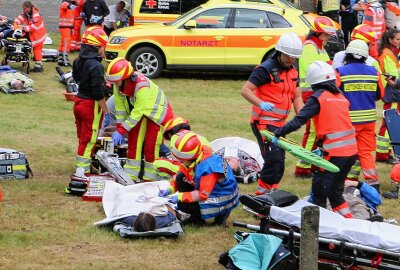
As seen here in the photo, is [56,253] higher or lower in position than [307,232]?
lower

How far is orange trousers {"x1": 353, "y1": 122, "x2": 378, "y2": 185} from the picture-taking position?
10.4m

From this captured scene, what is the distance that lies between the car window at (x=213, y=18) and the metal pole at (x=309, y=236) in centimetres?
1307

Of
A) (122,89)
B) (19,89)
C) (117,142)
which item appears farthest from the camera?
(19,89)

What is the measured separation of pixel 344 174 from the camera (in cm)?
877

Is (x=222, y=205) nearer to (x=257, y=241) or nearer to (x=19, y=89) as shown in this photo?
(x=257, y=241)

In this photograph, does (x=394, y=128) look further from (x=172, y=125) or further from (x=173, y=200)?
(x=173, y=200)

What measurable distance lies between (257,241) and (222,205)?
153 centimetres

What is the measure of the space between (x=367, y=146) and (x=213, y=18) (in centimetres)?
971

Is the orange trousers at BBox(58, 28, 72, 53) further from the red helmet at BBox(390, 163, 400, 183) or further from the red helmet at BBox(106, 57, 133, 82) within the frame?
the red helmet at BBox(390, 163, 400, 183)

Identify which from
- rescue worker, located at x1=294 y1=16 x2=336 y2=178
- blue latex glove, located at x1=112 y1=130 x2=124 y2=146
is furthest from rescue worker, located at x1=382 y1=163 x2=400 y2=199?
blue latex glove, located at x1=112 y1=130 x2=124 y2=146

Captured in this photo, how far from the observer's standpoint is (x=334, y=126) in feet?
28.3

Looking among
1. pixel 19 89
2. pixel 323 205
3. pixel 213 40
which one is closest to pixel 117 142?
pixel 323 205

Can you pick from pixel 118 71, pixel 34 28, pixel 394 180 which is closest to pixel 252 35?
pixel 34 28

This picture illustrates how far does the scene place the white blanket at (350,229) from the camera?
7676 mm
